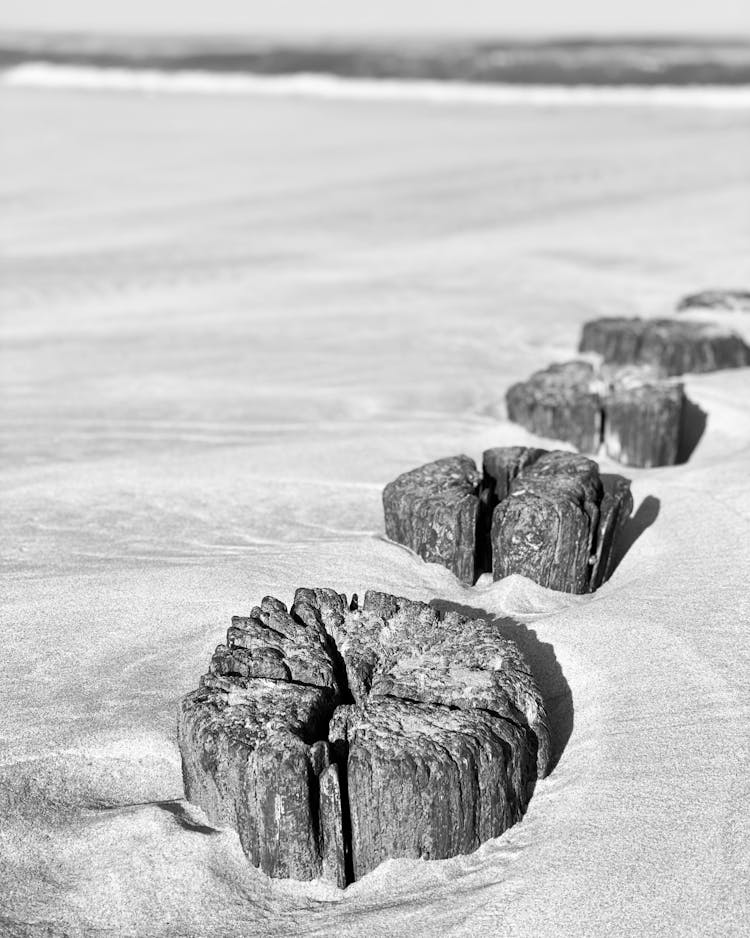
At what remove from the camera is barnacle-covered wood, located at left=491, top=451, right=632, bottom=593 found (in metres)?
2.71

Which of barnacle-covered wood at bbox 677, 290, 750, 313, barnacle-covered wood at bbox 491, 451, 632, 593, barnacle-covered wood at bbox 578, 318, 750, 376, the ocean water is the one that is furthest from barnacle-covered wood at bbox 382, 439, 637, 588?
the ocean water

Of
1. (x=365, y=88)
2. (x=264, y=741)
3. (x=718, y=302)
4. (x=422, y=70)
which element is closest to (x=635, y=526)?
(x=264, y=741)

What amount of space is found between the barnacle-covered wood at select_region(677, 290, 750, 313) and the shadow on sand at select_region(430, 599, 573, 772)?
116 inches

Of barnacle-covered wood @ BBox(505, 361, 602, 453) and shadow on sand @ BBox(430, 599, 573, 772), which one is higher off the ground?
barnacle-covered wood @ BBox(505, 361, 602, 453)

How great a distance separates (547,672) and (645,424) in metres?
1.31

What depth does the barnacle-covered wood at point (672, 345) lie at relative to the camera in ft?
14.1

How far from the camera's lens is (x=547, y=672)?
2.40 m

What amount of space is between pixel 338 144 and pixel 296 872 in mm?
9215

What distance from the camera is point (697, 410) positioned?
3957 millimetres

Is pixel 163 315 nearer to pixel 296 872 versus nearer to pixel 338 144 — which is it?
pixel 296 872

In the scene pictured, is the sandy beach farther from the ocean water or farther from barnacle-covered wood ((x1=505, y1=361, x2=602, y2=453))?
the ocean water

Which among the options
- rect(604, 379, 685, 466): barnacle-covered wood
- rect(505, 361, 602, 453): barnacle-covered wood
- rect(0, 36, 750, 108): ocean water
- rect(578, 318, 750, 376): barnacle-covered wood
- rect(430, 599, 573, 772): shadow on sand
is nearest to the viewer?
rect(430, 599, 573, 772): shadow on sand

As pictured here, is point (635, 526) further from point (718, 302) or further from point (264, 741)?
point (718, 302)

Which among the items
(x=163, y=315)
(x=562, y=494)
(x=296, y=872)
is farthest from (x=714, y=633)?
(x=163, y=315)
